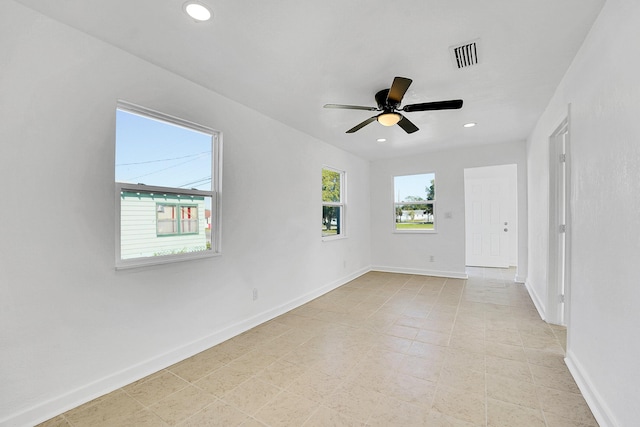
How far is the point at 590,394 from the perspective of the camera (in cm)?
178

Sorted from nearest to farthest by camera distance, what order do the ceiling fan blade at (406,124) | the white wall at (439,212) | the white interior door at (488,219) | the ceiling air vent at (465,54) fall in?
the ceiling air vent at (465,54) < the ceiling fan blade at (406,124) < the white wall at (439,212) < the white interior door at (488,219)

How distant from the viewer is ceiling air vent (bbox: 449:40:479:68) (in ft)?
6.68

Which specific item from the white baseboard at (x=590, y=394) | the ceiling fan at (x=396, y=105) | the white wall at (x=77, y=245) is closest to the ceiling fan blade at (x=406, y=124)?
the ceiling fan at (x=396, y=105)

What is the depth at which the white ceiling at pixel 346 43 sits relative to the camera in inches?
65.4

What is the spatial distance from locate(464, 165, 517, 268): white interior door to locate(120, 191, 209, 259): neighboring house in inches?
233

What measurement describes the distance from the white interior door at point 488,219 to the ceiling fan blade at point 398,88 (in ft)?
15.6

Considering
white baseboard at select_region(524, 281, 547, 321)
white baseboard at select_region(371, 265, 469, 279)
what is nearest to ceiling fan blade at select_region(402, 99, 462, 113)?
white baseboard at select_region(524, 281, 547, 321)

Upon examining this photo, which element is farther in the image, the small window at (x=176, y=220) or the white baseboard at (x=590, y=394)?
the small window at (x=176, y=220)

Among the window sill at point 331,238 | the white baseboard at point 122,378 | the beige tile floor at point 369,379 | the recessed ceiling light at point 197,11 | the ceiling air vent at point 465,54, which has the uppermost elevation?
the ceiling air vent at point 465,54

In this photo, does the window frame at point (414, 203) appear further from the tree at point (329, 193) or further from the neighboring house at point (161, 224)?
the neighboring house at point (161, 224)

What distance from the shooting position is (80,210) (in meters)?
1.86

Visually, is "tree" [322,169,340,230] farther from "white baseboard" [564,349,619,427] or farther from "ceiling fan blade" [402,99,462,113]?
"white baseboard" [564,349,619,427]

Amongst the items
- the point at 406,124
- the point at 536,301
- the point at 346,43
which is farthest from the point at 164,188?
the point at 536,301

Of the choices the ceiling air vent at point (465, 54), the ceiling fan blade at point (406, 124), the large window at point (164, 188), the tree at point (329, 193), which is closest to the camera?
the ceiling air vent at point (465, 54)
